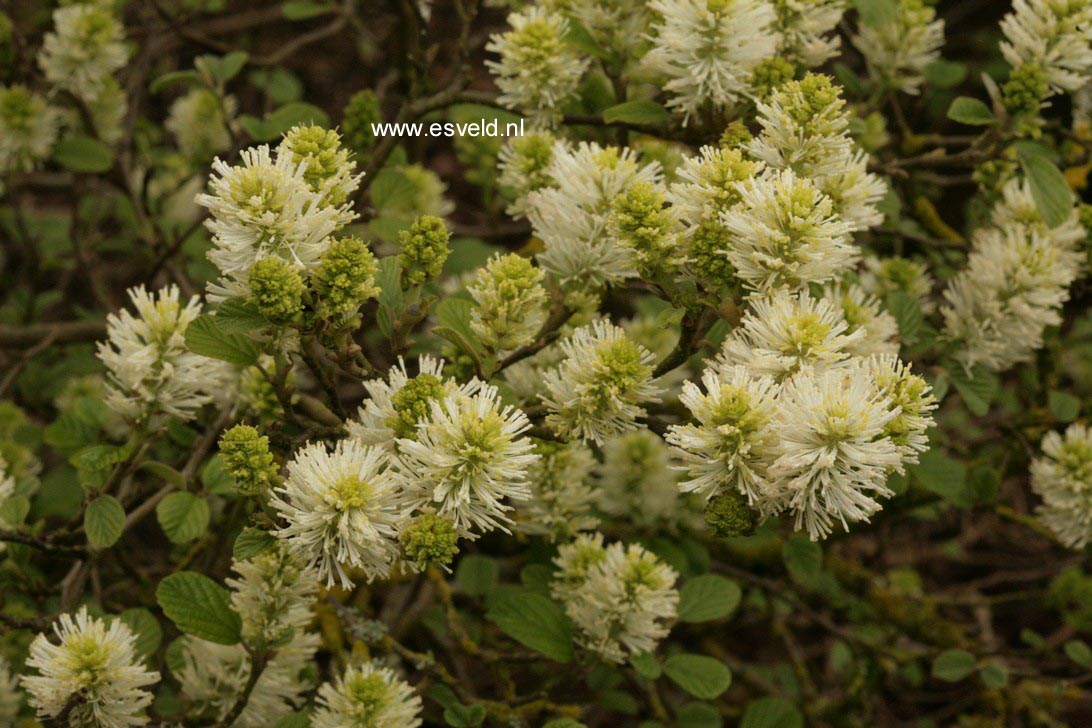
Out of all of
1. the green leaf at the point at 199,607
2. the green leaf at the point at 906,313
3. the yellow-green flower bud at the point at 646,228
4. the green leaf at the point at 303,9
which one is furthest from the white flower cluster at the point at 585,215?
the green leaf at the point at 303,9

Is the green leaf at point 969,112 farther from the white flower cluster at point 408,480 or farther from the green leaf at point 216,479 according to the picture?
the green leaf at point 216,479

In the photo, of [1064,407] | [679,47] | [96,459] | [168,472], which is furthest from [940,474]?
[96,459]

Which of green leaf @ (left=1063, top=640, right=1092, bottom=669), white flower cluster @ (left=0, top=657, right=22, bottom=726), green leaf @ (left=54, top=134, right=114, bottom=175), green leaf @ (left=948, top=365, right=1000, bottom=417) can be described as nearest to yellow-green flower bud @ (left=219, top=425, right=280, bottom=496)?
white flower cluster @ (left=0, top=657, right=22, bottom=726)

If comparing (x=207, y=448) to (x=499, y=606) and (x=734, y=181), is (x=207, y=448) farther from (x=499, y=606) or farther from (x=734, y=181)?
(x=734, y=181)

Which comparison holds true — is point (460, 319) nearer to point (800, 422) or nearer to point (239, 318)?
point (239, 318)

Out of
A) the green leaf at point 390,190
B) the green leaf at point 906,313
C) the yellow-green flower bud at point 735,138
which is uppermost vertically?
the green leaf at point 390,190

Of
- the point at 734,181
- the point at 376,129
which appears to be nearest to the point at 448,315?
the point at 734,181
